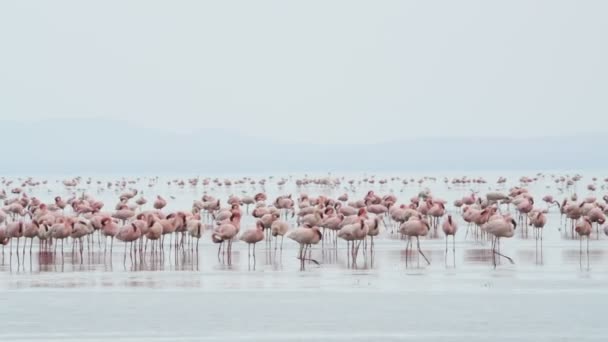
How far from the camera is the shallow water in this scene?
11594mm

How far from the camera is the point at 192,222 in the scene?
63.1 feet

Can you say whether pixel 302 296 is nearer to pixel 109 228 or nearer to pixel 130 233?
pixel 130 233

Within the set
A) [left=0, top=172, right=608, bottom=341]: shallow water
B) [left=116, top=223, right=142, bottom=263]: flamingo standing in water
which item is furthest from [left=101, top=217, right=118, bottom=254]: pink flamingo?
[left=116, top=223, right=142, bottom=263]: flamingo standing in water

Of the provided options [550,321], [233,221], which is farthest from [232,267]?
[550,321]

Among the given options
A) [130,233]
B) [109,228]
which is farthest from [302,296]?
[109,228]

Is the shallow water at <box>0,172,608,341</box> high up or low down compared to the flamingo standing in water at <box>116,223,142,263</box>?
down

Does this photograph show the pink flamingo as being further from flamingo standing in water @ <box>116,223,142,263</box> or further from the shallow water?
flamingo standing in water @ <box>116,223,142,263</box>

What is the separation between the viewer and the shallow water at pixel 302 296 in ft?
38.0

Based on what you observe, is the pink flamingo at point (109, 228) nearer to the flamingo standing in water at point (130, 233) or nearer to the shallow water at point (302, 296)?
the shallow water at point (302, 296)

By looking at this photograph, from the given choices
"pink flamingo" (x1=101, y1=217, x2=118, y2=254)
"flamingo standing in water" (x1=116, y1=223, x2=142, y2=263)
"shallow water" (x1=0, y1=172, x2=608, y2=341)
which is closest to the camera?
"shallow water" (x1=0, y1=172, x2=608, y2=341)

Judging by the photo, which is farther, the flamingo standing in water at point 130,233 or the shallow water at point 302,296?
the flamingo standing in water at point 130,233

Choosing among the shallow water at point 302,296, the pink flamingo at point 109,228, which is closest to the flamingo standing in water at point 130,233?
the shallow water at point 302,296

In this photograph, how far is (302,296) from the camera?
14.1 meters

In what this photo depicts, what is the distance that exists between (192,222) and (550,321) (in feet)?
28.4
